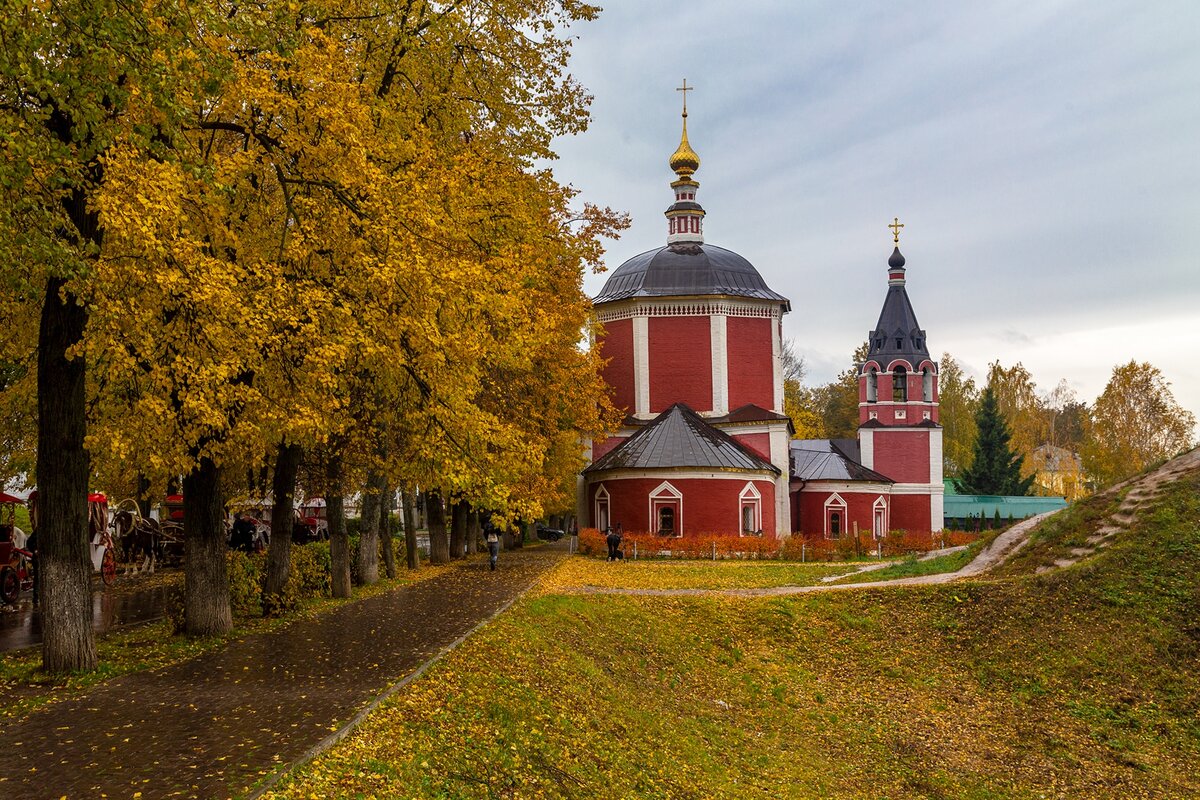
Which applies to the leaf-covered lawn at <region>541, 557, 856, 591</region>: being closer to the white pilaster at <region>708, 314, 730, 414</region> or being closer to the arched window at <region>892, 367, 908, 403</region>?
the white pilaster at <region>708, 314, 730, 414</region>

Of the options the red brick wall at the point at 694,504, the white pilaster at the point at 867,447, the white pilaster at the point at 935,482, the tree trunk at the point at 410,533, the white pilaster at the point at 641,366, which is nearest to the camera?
the tree trunk at the point at 410,533

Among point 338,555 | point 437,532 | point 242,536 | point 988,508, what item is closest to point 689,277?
point 437,532

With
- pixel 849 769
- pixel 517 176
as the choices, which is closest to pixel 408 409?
pixel 517 176

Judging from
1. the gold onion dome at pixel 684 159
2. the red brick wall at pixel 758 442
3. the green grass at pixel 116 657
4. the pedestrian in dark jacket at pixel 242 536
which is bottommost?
the green grass at pixel 116 657

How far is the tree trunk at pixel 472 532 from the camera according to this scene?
112ft

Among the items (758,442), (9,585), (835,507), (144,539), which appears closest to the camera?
Result: (9,585)

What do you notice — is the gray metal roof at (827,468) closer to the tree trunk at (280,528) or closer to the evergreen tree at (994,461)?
the evergreen tree at (994,461)

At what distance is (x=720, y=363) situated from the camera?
1598 inches

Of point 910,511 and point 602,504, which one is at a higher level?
point 602,504

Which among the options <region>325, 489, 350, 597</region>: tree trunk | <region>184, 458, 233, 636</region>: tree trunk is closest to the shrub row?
<region>325, 489, 350, 597</region>: tree trunk

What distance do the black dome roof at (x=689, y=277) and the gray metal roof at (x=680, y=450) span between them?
5.45m

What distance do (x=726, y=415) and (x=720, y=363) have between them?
2157 millimetres

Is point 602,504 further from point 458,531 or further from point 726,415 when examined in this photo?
point 458,531

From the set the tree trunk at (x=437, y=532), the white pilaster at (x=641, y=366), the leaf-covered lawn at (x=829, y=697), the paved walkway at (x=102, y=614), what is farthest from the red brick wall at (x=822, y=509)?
the paved walkway at (x=102, y=614)
